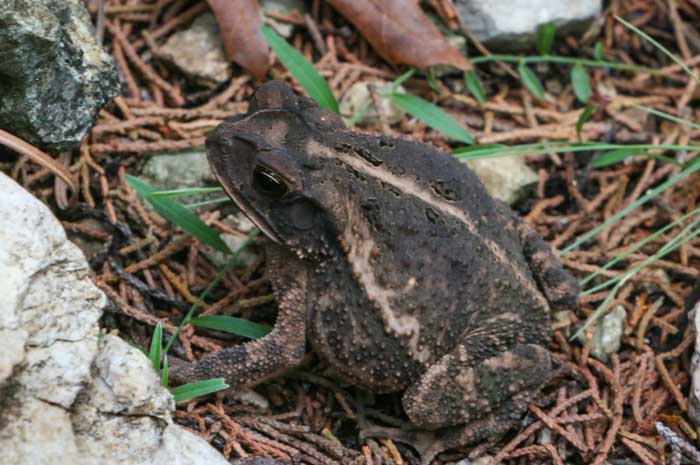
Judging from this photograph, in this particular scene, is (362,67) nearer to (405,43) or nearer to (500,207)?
(405,43)

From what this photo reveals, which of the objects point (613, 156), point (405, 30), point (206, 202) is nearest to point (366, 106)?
point (405, 30)

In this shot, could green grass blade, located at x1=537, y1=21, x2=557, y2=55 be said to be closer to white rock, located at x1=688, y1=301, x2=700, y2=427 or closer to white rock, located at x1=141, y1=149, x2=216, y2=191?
white rock, located at x1=688, y1=301, x2=700, y2=427

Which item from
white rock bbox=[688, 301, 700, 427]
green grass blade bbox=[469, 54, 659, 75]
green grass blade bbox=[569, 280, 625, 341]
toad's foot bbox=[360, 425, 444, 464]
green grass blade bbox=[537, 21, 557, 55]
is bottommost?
toad's foot bbox=[360, 425, 444, 464]

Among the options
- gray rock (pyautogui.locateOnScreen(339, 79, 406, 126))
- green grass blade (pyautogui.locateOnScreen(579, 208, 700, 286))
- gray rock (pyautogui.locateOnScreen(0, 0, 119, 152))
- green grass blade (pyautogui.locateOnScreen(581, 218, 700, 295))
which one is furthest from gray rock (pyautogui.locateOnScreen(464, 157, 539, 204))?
gray rock (pyautogui.locateOnScreen(0, 0, 119, 152))

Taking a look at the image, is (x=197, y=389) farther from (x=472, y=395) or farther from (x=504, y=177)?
(x=504, y=177)

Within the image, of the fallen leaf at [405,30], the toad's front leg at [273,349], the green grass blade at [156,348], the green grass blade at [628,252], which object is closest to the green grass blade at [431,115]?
the fallen leaf at [405,30]
